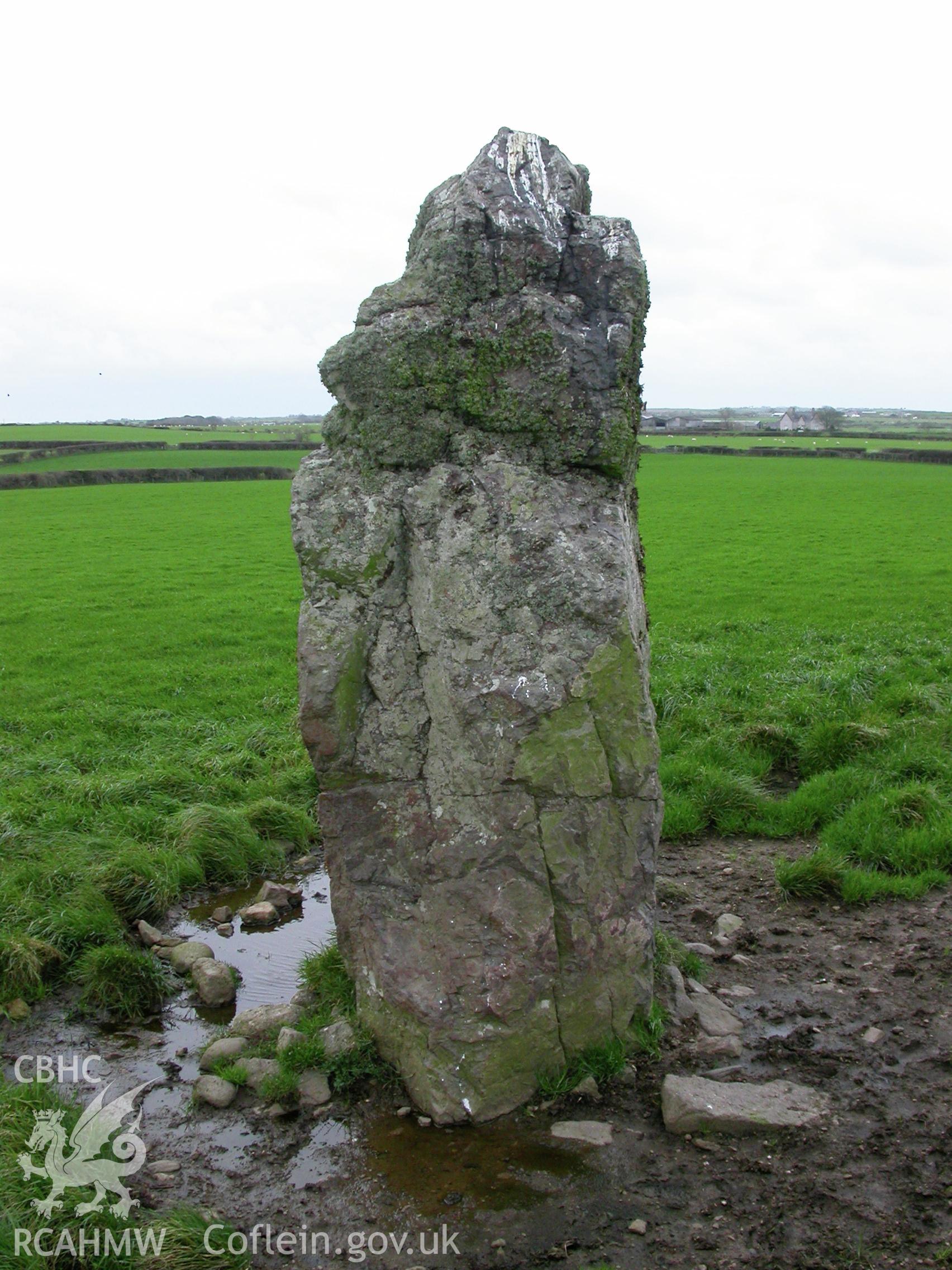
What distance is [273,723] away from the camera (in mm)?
12766

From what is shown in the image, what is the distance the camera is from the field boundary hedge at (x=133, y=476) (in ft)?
174

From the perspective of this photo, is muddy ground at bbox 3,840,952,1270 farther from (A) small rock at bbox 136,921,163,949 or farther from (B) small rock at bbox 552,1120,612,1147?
(A) small rock at bbox 136,921,163,949

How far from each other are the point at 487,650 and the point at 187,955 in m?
3.66

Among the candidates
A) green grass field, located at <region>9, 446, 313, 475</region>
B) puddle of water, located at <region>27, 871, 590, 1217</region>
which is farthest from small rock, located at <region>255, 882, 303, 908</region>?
green grass field, located at <region>9, 446, 313, 475</region>

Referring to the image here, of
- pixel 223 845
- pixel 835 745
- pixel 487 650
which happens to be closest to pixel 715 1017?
pixel 487 650

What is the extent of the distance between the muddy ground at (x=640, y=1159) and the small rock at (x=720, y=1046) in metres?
0.06

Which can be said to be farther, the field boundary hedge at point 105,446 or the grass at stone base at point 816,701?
the field boundary hedge at point 105,446

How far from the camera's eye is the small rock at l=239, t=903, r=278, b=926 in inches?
331

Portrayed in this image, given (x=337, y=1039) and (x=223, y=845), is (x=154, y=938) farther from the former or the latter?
(x=337, y=1039)

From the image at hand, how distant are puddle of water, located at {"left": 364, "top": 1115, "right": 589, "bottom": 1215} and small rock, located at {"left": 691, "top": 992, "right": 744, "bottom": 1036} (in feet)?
4.68

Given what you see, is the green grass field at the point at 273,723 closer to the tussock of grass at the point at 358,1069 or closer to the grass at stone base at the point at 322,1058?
the grass at stone base at the point at 322,1058

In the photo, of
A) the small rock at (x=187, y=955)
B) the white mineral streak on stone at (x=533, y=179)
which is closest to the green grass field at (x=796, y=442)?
the white mineral streak on stone at (x=533, y=179)

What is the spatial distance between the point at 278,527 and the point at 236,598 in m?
14.8

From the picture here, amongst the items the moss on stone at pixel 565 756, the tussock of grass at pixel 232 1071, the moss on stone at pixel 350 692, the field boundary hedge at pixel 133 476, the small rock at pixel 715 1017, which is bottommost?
the tussock of grass at pixel 232 1071
